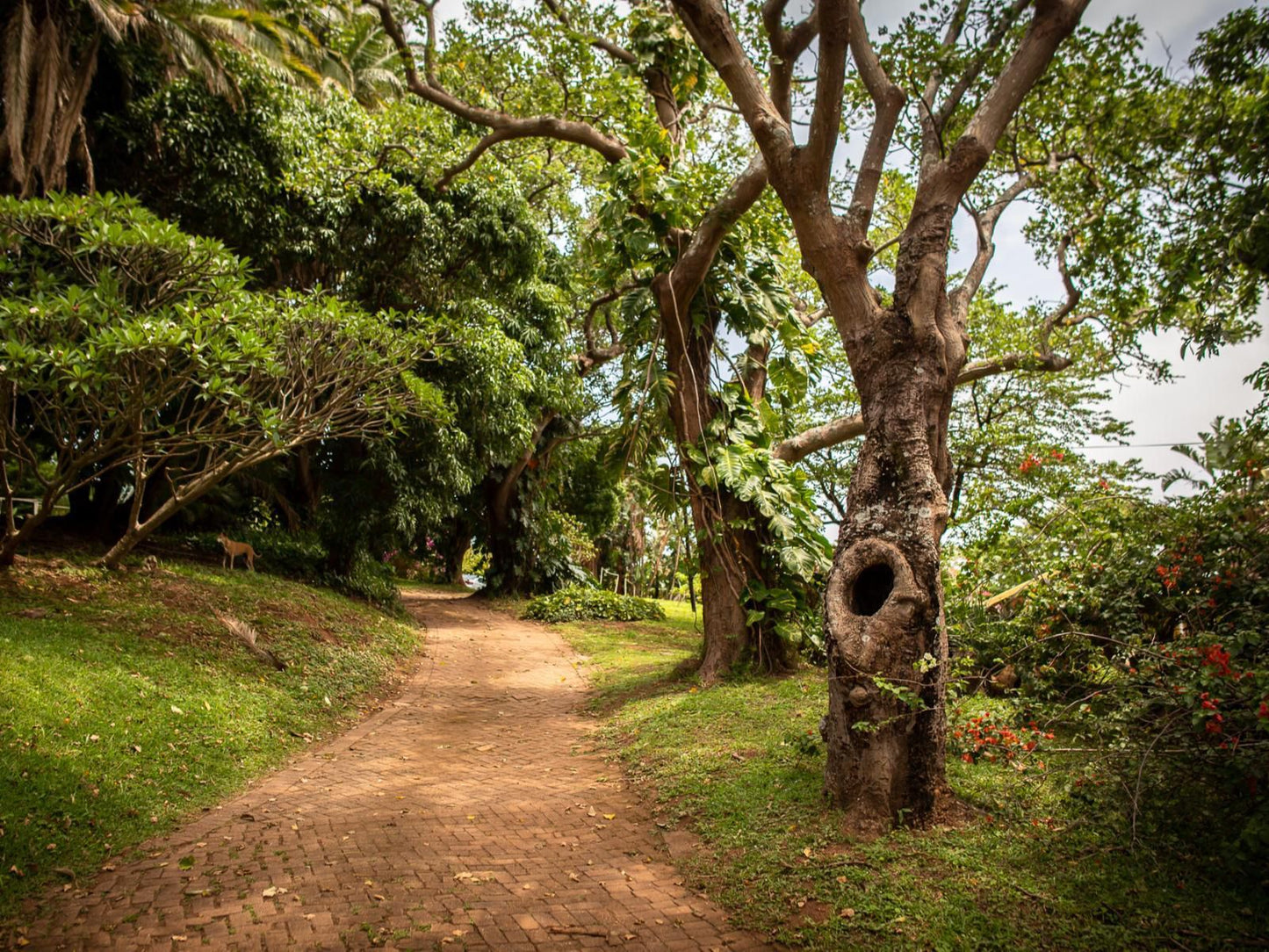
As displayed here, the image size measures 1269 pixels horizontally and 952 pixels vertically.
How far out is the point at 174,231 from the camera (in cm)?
759

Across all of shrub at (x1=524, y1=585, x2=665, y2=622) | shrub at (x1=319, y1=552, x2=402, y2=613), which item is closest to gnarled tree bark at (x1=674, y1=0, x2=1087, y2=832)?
shrub at (x1=319, y1=552, x2=402, y2=613)

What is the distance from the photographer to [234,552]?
1191 centimetres

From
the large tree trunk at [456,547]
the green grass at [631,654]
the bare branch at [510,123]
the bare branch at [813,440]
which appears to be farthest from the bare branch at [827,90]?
the large tree trunk at [456,547]

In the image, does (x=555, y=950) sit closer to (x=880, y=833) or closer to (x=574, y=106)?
(x=880, y=833)

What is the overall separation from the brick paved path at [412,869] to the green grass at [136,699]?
1.17 ft

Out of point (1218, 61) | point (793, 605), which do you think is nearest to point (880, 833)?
point (793, 605)

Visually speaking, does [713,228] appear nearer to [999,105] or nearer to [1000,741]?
[999,105]

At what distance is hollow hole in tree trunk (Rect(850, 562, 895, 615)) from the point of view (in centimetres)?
518

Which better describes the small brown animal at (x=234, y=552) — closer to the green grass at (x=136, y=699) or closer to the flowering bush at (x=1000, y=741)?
the green grass at (x=136, y=699)

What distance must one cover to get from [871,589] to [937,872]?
1766 mm

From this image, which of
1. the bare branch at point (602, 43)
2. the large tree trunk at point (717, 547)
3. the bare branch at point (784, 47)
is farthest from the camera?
the bare branch at point (602, 43)

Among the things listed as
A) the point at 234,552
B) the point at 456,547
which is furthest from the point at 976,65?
the point at 456,547

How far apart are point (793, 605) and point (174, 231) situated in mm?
7440

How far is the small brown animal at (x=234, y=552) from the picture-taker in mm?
11812
